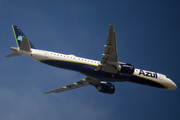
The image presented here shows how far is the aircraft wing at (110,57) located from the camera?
36.3 m

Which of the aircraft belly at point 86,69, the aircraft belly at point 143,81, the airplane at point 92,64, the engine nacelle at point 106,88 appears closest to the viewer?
the airplane at point 92,64

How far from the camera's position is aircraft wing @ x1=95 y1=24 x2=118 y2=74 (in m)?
36.3

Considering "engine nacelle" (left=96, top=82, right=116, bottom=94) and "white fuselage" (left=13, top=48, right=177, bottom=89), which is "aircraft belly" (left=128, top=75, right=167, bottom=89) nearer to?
"white fuselage" (left=13, top=48, right=177, bottom=89)

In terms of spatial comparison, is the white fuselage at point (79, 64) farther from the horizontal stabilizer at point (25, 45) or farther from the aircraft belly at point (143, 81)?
the horizontal stabilizer at point (25, 45)

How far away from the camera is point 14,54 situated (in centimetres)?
4159

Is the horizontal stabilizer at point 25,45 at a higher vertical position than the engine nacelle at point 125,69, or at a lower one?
higher

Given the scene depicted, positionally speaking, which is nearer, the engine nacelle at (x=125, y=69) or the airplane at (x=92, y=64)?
the airplane at (x=92, y=64)

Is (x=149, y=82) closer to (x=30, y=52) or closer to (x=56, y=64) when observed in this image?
(x=56, y=64)

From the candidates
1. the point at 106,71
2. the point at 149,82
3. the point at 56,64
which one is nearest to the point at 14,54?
the point at 56,64

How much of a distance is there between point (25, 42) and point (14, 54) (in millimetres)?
3104

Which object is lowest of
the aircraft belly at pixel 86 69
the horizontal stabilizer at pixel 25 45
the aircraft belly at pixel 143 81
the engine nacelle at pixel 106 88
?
the engine nacelle at pixel 106 88

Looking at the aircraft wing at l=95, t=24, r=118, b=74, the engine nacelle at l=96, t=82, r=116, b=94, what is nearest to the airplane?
the aircraft wing at l=95, t=24, r=118, b=74

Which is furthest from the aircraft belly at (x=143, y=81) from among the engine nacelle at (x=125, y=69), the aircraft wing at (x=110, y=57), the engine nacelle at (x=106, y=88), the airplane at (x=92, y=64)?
the engine nacelle at (x=106, y=88)

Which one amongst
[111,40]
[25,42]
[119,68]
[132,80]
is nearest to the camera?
[111,40]
